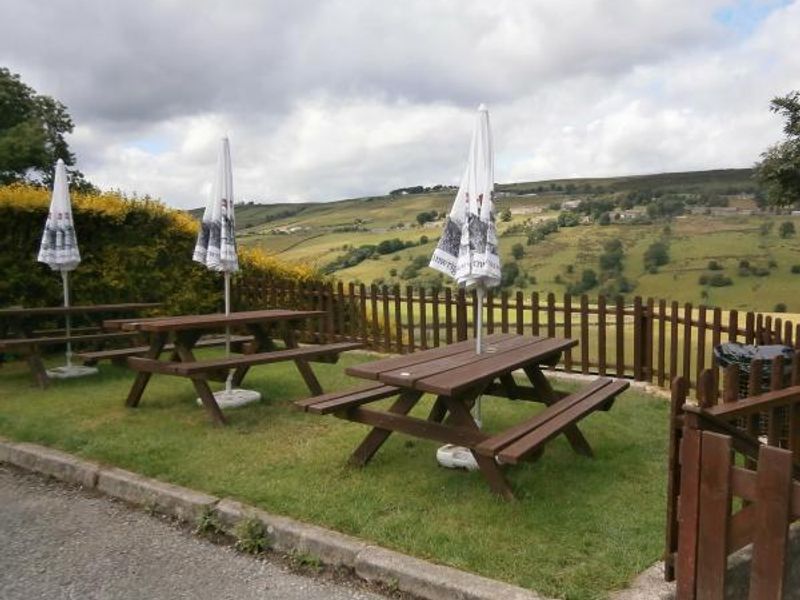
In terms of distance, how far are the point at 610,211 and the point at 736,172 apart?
28.5ft

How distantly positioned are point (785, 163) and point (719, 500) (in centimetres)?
1212

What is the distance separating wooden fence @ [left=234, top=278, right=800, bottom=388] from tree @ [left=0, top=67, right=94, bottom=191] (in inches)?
592

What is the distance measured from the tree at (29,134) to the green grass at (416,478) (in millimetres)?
18401

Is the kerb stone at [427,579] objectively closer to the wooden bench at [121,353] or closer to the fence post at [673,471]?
the fence post at [673,471]

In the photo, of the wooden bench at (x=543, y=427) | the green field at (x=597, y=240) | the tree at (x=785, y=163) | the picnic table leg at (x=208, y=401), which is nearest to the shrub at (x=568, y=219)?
the green field at (x=597, y=240)

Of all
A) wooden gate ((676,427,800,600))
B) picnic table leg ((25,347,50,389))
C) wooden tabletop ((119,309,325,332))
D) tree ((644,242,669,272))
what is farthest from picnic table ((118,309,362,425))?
tree ((644,242,669,272))

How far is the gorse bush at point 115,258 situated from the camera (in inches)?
378

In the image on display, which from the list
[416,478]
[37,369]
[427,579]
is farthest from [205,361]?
[427,579]

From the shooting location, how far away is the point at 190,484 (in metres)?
4.51

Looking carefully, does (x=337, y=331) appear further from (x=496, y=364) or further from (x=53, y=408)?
(x=496, y=364)

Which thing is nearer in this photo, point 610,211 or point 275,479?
point 275,479

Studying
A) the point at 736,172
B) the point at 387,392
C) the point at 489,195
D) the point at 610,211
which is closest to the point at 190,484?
the point at 387,392

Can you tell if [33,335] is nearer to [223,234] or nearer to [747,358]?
[223,234]

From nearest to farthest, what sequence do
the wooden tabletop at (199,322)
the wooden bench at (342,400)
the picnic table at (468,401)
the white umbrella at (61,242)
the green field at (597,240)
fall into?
the picnic table at (468,401)
the wooden bench at (342,400)
the wooden tabletop at (199,322)
the white umbrella at (61,242)
the green field at (597,240)
